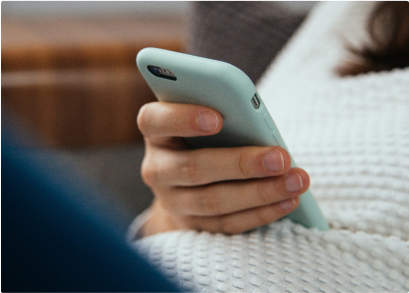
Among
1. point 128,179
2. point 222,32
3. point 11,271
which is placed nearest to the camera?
point 11,271

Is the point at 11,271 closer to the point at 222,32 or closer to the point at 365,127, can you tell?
the point at 365,127

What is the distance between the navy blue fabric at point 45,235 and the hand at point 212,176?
0.10 m

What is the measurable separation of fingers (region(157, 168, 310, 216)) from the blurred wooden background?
1.81 ft

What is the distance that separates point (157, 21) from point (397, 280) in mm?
777

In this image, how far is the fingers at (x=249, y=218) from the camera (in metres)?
0.21

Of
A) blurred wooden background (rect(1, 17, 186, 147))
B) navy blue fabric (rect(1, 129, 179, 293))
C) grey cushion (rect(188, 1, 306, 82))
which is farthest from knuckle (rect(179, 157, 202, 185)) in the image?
blurred wooden background (rect(1, 17, 186, 147))

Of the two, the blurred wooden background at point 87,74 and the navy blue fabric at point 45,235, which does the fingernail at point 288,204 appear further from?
the blurred wooden background at point 87,74

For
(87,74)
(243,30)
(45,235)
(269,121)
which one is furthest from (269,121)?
(87,74)

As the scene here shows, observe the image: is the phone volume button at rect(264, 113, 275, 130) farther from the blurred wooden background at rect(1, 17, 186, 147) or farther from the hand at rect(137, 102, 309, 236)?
the blurred wooden background at rect(1, 17, 186, 147)

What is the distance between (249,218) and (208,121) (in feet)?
0.27

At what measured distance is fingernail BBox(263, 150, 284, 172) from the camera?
0.59ft

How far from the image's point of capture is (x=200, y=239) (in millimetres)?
216

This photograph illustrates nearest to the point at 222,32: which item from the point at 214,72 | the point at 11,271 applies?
the point at 214,72

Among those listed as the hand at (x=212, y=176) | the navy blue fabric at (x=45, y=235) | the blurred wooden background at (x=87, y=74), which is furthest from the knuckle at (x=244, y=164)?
the blurred wooden background at (x=87, y=74)
